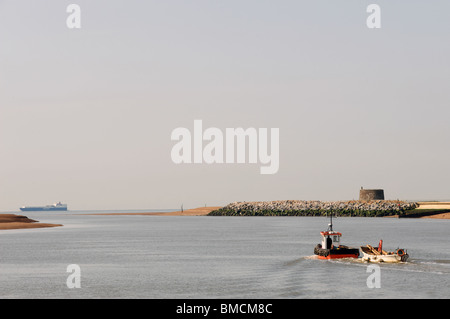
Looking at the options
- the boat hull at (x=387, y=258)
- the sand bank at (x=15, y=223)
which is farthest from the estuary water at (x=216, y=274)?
the sand bank at (x=15, y=223)

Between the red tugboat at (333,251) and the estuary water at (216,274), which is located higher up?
the red tugboat at (333,251)

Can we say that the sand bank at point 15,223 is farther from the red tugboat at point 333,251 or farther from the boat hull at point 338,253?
the boat hull at point 338,253

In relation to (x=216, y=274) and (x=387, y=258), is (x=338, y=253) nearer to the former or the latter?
(x=387, y=258)

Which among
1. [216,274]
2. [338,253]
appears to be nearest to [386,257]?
[338,253]

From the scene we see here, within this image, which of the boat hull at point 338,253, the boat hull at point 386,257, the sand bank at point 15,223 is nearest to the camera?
the boat hull at point 386,257

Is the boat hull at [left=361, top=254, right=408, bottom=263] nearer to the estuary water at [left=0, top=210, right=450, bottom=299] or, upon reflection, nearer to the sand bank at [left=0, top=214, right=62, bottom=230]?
the estuary water at [left=0, top=210, right=450, bottom=299]

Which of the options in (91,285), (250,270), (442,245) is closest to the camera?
(91,285)

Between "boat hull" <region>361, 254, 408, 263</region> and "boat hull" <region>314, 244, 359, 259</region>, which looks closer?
"boat hull" <region>361, 254, 408, 263</region>

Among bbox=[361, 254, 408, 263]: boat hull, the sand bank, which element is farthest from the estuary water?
the sand bank
